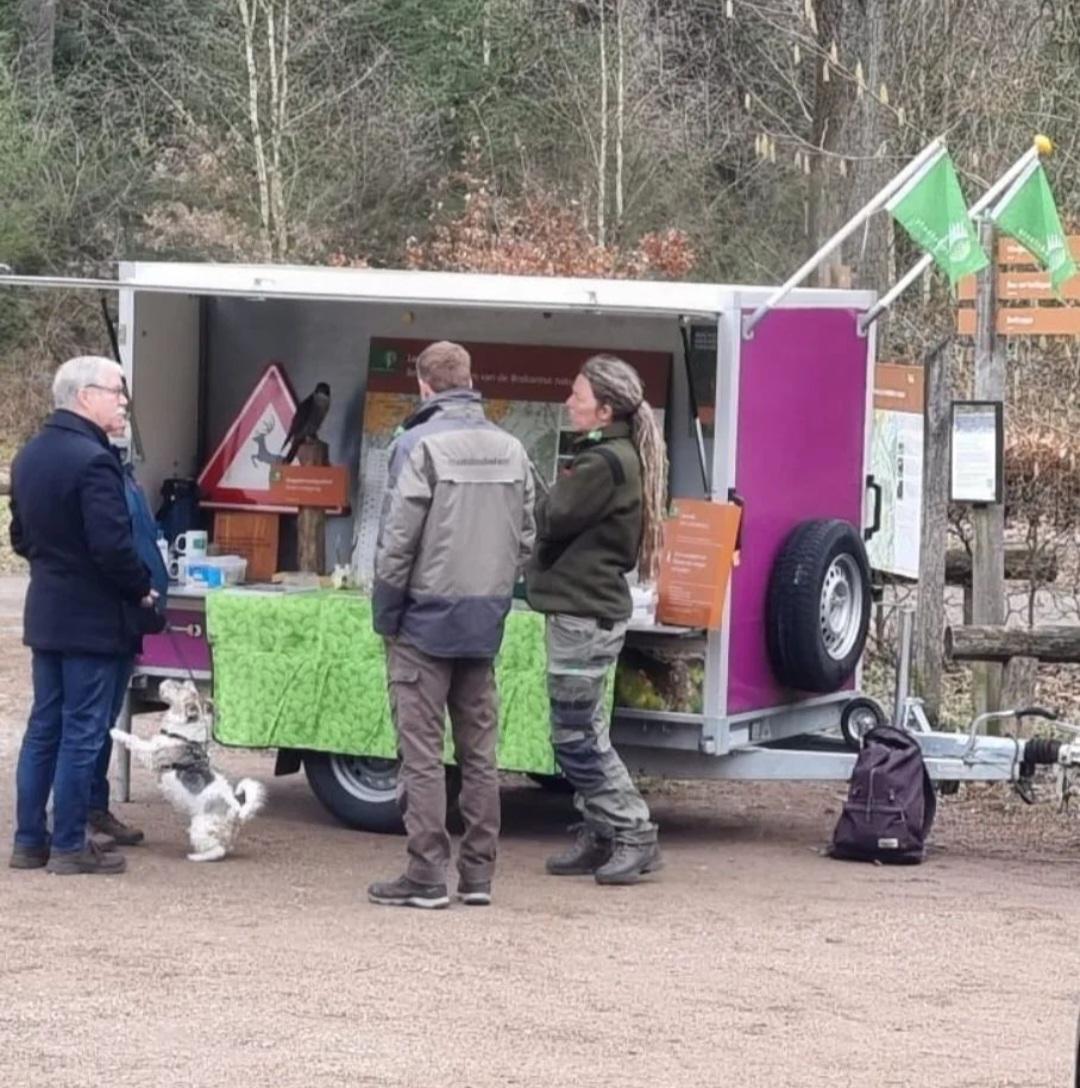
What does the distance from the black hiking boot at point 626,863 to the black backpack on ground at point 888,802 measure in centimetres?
84

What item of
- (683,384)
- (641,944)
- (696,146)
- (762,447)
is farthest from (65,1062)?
(696,146)

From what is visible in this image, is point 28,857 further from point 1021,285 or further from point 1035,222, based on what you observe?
point 1021,285

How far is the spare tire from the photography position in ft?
30.5


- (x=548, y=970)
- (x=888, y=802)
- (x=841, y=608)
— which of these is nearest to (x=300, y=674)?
(x=841, y=608)

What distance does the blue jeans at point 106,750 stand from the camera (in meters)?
8.73

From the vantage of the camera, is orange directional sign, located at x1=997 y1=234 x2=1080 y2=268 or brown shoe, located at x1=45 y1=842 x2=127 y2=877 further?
orange directional sign, located at x1=997 y1=234 x2=1080 y2=268

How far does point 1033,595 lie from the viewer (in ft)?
39.5

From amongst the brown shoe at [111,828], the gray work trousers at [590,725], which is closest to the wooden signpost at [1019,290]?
the gray work trousers at [590,725]

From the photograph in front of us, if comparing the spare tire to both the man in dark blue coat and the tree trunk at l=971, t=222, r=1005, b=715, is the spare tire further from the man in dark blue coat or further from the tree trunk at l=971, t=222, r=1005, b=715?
the man in dark blue coat

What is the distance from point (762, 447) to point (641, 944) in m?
2.20

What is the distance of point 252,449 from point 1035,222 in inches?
134

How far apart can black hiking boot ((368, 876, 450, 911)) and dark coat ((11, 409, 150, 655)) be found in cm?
123

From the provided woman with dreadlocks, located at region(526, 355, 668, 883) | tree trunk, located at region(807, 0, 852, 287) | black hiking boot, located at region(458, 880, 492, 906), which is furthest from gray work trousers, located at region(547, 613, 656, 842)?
tree trunk, located at region(807, 0, 852, 287)

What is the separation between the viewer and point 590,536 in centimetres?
853
